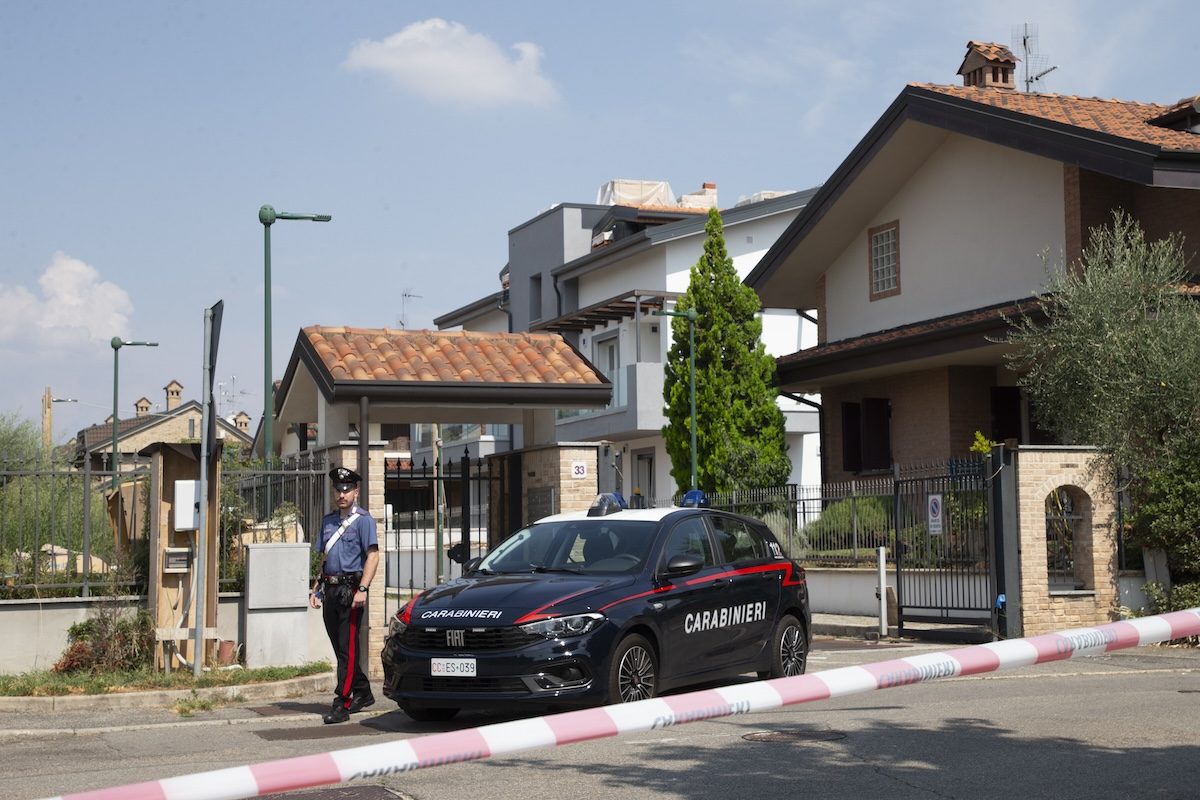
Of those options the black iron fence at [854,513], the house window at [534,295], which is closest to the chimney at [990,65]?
the black iron fence at [854,513]

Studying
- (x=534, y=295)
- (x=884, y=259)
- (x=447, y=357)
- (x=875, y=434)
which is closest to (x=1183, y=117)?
(x=884, y=259)

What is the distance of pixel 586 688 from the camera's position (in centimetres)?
1018

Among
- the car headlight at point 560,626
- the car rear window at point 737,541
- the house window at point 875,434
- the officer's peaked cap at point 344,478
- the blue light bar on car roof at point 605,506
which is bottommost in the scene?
the car headlight at point 560,626

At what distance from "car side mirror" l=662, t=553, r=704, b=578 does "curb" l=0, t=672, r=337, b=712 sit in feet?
13.2

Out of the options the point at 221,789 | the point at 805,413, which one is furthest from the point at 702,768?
the point at 805,413

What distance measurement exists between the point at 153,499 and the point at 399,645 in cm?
430

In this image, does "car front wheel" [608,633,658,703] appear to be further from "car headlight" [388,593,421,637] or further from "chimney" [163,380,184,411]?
"chimney" [163,380,184,411]

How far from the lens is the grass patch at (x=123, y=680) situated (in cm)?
1269

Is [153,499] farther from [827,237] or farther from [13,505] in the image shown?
[827,237]

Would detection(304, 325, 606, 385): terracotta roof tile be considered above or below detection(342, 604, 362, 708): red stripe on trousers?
above

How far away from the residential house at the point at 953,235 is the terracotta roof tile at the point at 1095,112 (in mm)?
70

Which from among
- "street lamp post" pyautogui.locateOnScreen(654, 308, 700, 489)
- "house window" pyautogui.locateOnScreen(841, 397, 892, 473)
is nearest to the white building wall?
"house window" pyautogui.locateOnScreen(841, 397, 892, 473)

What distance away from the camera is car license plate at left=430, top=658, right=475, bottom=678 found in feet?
33.7

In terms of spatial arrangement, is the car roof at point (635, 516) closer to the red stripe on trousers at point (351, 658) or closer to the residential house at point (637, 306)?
the red stripe on trousers at point (351, 658)
